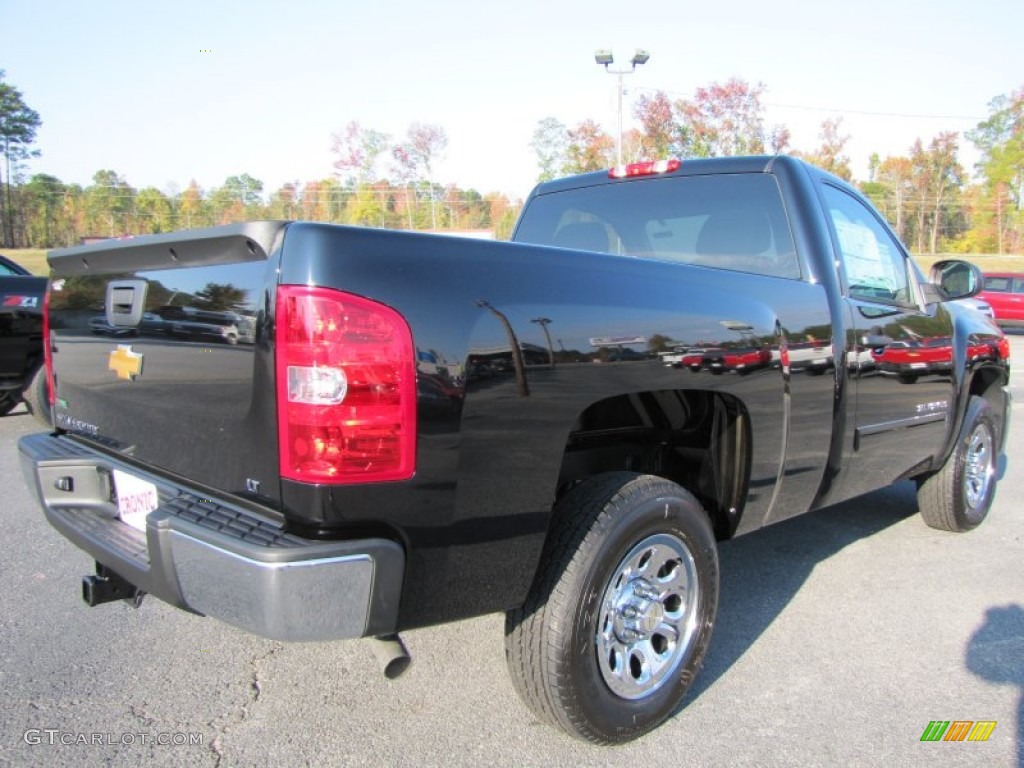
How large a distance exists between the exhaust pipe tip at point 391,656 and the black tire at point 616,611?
0.37m

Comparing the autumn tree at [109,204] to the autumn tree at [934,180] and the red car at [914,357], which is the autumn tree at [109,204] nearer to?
the red car at [914,357]

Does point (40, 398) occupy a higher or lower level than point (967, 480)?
higher

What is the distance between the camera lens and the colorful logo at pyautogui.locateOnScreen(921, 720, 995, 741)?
2.43 meters

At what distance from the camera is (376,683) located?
272cm

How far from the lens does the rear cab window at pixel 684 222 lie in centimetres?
323

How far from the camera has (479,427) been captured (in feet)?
5.99

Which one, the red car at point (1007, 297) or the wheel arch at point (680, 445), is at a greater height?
the red car at point (1007, 297)

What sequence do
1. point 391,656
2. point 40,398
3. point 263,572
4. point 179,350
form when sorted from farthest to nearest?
point 40,398 → point 179,350 → point 391,656 → point 263,572

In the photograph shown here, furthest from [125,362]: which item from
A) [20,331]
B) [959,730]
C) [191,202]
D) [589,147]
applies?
[191,202]

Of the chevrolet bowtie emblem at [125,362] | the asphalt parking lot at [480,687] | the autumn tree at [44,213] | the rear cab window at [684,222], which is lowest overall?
the asphalt parking lot at [480,687]

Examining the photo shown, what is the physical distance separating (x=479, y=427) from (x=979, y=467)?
413 cm

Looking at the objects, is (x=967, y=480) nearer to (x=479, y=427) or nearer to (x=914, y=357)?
(x=914, y=357)

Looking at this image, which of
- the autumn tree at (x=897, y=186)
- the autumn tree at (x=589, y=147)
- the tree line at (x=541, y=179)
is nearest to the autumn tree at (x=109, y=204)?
the tree line at (x=541, y=179)

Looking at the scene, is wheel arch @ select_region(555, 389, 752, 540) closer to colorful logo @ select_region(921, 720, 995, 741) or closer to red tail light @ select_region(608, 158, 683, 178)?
colorful logo @ select_region(921, 720, 995, 741)
